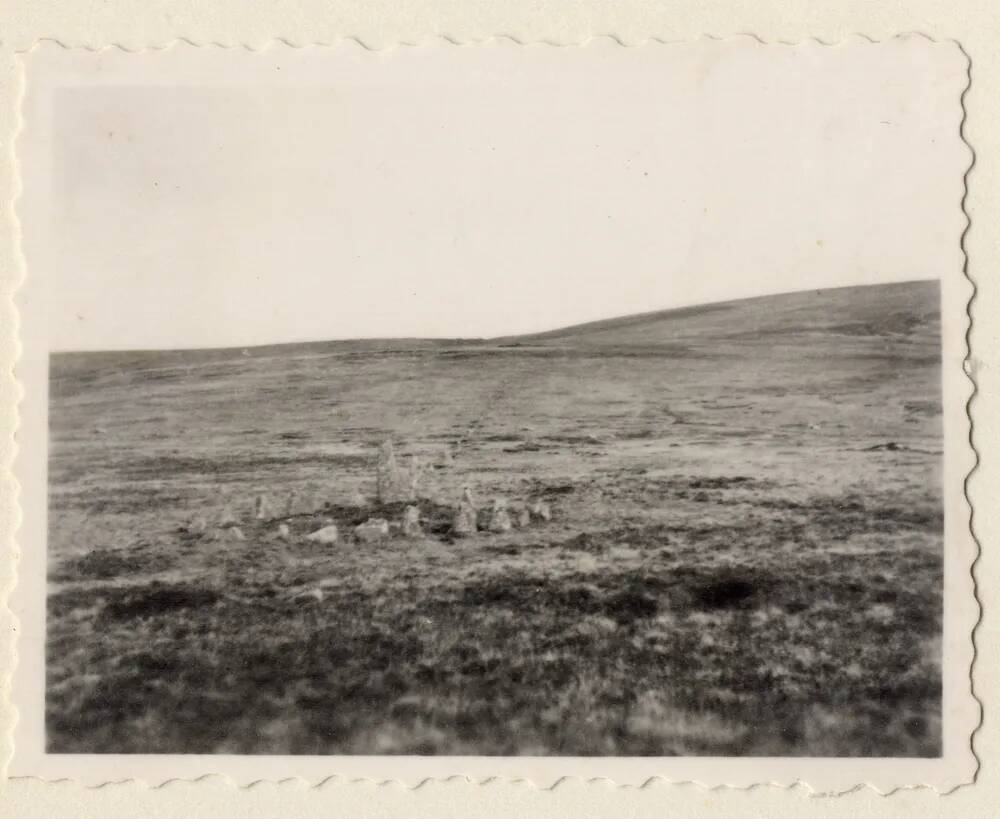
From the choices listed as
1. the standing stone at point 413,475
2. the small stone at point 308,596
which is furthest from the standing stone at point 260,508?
the standing stone at point 413,475

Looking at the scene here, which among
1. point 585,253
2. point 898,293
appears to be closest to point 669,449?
point 585,253

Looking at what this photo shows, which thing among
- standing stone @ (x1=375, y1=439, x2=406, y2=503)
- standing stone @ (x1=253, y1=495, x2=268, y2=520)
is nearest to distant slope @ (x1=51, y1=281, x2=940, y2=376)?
standing stone @ (x1=375, y1=439, x2=406, y2=503)

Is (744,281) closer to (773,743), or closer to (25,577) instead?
(773,743)

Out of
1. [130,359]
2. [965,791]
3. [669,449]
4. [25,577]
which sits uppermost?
[130,359]

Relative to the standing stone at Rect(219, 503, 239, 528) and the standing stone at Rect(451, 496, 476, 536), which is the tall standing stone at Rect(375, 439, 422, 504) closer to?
the standing stone at Rect(451, 496, 476, 536)

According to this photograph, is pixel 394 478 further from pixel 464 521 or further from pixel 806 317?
pixel 806 317

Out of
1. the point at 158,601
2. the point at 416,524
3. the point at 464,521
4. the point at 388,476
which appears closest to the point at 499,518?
the point at 464,521
